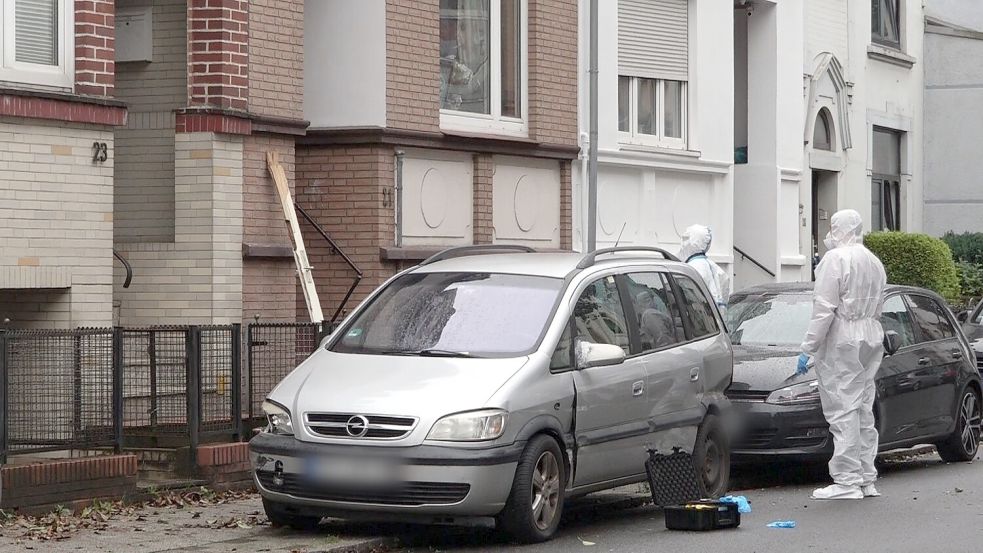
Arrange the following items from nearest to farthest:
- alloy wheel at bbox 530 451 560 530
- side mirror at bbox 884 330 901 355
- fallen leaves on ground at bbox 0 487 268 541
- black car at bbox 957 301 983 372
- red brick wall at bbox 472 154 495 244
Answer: alloy wheel at bbox 530 451 560 530, fallen leaves on ground at bbox 0 487 268 541, side mirror at bbox 884 330 901 355, red brick wall at bbox 472 154 495 244, black car at bbox 957 301 983 372

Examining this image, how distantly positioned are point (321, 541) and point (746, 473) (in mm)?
5419

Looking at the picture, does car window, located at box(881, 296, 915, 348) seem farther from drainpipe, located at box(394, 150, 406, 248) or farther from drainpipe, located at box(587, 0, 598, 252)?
drainpipe, located at box(394, 150, 406, 248)

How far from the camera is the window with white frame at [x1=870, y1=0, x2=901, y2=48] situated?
27875 mm

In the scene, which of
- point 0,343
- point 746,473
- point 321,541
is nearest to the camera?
point 321,541

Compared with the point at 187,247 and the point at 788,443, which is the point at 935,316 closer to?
the point at 788,443

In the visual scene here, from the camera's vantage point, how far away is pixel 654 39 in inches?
814

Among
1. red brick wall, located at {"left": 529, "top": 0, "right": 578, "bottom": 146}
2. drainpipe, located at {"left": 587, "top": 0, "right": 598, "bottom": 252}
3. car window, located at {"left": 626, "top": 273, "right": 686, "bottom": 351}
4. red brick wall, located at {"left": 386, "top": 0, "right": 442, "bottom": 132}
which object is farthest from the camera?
red brick wall, located at {"left": 529, "top": 0, "right": 578, "bottom": 146}

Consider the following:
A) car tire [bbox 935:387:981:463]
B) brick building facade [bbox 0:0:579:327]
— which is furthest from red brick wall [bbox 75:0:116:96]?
car tire [bbox 935:387:981:463]

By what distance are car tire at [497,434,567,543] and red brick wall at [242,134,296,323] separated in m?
5.13

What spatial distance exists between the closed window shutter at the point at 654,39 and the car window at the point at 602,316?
975 centimetres

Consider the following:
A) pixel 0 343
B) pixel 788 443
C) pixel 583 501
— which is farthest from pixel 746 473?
pixel 0 343

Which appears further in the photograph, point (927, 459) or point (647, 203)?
point (647, 203)

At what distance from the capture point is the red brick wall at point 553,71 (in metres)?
18.1

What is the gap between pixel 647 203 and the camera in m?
20.2
